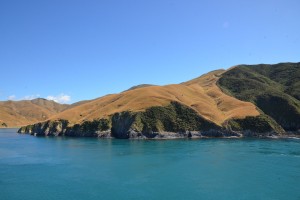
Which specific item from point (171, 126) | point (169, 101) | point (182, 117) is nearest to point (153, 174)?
point (171, 126)

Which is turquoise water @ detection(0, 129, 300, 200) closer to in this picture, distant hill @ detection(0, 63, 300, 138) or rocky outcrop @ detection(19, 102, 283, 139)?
rocky outcrop @ detection(19, 102, 283, 139)

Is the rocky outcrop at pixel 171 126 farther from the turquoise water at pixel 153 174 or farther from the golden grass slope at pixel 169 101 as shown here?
the turquoise water at pixel 153 174

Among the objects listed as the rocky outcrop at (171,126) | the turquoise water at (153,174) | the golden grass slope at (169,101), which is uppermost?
the golden grass slope at (169,101)

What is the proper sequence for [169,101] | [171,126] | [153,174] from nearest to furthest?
1. [153,174]
2. [171,126]
3. [169,101]

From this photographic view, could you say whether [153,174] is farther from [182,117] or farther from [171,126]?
[182,117]

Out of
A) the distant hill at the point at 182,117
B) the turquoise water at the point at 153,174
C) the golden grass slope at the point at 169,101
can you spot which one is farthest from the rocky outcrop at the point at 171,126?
the turquoise water at the point at 153,174

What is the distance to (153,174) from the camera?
64812mm

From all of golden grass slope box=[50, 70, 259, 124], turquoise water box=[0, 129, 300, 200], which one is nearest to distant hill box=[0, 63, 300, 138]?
golden grass slope box=[50, 70, 259, 124]

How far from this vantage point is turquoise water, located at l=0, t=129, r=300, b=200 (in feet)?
169

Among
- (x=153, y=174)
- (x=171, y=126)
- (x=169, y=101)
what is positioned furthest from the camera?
(x=169, y=101)

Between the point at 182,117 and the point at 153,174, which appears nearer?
the point at 153,174

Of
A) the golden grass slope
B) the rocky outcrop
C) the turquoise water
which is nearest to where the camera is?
the turquoise water

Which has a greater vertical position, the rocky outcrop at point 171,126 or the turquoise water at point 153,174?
the rocky outcrop at point 171,126

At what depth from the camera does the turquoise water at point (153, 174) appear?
51562 mm
